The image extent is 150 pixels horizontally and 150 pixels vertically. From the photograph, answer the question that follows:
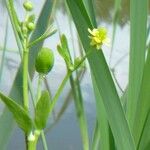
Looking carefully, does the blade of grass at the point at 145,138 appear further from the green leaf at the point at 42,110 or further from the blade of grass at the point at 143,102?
the green leaf at the point at 42,110

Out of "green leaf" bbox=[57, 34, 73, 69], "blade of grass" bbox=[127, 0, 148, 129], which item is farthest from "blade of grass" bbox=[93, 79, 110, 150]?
"green leaf" bbox=[57, 34, 73, 69]

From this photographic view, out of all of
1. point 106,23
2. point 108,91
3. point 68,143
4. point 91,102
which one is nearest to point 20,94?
point 108,91

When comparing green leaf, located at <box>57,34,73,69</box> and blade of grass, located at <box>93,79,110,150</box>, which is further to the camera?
blade of grass, located at <box>93,79,110,150</box>

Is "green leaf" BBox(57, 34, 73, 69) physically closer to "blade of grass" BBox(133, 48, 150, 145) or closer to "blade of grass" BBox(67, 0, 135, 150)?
"blade of grass" BBox(67, 0, 135, 150)

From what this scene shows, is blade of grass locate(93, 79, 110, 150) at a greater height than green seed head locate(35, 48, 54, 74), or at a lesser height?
lesser

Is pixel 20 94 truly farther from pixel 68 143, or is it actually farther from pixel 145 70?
pixel 68 143
